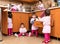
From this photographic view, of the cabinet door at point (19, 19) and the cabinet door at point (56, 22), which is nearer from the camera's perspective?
the cabinet door at point (56, 22)

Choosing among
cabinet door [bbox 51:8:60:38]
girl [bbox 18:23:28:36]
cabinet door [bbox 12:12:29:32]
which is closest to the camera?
cabinet door [bbox 51:8:60:38]

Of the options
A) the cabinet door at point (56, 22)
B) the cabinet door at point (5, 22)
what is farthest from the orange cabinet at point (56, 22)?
the cabinet door at point (5, 22)

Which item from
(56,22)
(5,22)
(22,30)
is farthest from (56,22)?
(5,22)

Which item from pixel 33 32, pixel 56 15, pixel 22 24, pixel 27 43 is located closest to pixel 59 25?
pixel 56 15

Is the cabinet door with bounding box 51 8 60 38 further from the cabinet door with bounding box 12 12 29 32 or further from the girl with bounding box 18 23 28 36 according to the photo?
the cabinet door with bounding box 12 12 29 32

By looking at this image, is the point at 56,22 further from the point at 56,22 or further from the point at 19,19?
the point at 19,19

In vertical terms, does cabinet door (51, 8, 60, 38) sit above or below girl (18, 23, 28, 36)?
above

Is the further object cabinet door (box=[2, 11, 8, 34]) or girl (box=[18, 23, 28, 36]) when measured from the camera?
girl (box=[18, 23, 28, 36])

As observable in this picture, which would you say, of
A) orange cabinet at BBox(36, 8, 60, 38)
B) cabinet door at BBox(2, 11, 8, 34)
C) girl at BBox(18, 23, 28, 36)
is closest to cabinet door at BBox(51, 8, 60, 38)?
orange cabinet at BBox(36, 8, 60, 38)

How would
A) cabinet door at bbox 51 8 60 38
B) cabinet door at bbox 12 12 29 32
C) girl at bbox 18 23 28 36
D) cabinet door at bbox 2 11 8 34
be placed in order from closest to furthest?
cabinet door at bbox 51 8 60 38 → cabinet door at bbox 2 11 8 34 → girl at bbox 18 23 28 36 → cabinet door at bbox 12 12 29 32

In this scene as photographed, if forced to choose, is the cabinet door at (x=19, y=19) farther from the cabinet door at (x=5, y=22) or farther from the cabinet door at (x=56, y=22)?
the cabinet door at (x=56, y=22)

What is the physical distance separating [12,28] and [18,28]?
0.22 meters

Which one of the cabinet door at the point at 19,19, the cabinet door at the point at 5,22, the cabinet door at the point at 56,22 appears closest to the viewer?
the cabinet door at the point at 56,22

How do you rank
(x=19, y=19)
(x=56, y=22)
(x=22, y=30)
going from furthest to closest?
(x=19, y=19) < (x=22, y=30) < (x=56, y=22)
